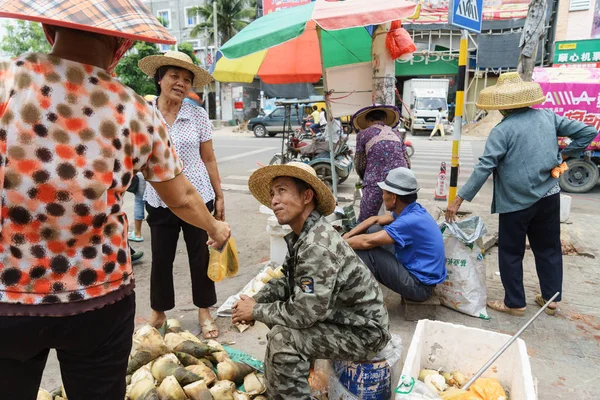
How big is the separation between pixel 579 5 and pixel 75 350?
26.7 metres

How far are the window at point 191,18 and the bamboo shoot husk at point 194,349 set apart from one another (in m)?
33.9

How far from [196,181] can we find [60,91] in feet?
5.70

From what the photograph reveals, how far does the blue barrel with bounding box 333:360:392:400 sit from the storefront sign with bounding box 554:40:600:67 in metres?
14.3

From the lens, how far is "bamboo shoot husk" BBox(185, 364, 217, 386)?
2270mm

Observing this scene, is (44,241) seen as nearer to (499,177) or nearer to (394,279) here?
(394,279)

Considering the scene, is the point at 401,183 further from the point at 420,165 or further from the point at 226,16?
the point at 226,16

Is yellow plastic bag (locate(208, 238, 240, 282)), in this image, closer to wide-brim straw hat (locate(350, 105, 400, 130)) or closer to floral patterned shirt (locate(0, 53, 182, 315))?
floral patterned shirt (locate(0, 53, 182, 315))

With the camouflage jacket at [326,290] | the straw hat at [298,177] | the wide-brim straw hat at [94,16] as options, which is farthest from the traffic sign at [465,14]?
the wide-brim straw hat at [94,16]

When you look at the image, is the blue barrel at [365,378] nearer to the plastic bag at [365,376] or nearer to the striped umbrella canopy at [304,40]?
the plastic bag at [365,376]

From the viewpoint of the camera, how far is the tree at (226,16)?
30408mm

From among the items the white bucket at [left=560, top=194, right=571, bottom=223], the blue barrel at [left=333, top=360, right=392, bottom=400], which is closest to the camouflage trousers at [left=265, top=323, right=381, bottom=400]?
the blue barrel at [left=333, top=360, right=392, bottom=400]

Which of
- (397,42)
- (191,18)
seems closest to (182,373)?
(397,42)

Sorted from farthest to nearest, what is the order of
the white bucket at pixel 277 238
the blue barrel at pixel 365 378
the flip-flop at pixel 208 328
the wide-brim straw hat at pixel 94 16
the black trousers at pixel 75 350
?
the white bucket at pixel 277 238 < the flip-flop at pixel 208 328 < the blue barrel at pixel 365 378 < the black trousers at pixel 75 350 < the wide-brim straw hat at pixel 94 16

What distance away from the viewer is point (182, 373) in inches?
87.9
